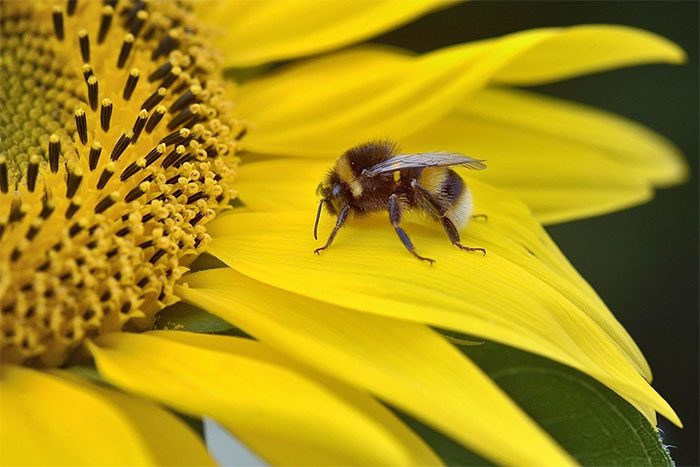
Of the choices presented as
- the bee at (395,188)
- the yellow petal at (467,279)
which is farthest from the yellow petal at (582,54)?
the bee at (395,188)

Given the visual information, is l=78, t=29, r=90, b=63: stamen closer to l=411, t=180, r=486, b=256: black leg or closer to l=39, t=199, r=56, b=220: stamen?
l=39, t=199, r=56, b=220: stamen

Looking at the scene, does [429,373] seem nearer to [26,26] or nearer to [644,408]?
[644,408]

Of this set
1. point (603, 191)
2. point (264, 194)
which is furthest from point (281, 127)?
point (603, 191)

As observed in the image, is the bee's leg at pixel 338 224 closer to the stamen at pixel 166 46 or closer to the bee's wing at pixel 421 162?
the bee's wing at pixel 421 162

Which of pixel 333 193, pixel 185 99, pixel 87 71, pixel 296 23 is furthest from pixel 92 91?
pixel 296 23

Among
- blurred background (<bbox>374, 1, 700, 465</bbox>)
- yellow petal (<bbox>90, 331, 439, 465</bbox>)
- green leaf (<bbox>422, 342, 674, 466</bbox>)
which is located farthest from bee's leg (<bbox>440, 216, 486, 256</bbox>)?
blurred background (<bbox>374, 1, 700, 465</bbox>)

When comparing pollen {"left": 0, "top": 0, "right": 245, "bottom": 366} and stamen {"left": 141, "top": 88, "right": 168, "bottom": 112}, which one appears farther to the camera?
stamen {"left": 141, "top": 88, "right": 168, "bottom": 112}

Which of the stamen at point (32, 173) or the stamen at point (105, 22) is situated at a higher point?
the stamen at point (105, 22)
